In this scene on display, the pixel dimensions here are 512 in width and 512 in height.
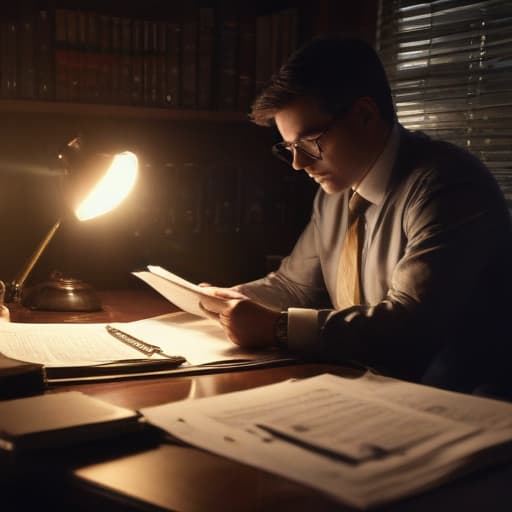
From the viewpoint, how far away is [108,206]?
1786mm

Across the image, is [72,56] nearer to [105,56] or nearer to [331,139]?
[105,56]

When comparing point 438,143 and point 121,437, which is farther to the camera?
point 438,143

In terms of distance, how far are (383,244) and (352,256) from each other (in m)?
0.10

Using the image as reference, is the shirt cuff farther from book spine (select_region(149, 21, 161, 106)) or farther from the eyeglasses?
book spine (select_region(149, 21, 161, 106))

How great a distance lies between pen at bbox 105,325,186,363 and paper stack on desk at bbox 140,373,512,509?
26 cm

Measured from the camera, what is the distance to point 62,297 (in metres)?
1.71

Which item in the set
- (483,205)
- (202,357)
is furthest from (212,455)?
(483,205)

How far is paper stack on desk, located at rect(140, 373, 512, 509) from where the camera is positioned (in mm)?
695

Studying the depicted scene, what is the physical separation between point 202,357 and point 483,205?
0.67 meters

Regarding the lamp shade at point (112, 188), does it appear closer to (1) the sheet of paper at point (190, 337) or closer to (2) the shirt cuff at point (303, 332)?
(1) the sheet of paper at point (190, 337)

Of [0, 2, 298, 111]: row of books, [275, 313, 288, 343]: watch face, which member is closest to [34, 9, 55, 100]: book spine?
[0, 2, 298, 111]: row of books

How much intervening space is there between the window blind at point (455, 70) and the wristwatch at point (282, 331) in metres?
0.95

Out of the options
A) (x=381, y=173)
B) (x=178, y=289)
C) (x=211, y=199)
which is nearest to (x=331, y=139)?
(x=381, y=173)

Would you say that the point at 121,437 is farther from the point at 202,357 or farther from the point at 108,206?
the point at 108,206
